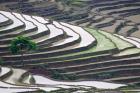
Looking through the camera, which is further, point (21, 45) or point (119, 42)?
point (119, 42)

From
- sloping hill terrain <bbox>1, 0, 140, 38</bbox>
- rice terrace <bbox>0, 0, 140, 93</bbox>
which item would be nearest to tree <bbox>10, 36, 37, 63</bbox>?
rice terrace <bbox>0, 0, 140, 93</bbox>

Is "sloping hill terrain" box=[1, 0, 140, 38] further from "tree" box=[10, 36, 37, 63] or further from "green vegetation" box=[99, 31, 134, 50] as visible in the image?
"tree" box=[10, 36, 37, 63]

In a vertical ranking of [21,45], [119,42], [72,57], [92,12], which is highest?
[92,12]

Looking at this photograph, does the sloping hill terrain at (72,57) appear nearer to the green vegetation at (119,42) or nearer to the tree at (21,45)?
the green vegetation at (119,42)

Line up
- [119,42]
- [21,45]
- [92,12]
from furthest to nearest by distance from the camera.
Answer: [92,12] → [119,42] → [21,45]

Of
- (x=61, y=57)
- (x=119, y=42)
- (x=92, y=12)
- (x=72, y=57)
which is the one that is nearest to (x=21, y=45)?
(x=61, y=57)

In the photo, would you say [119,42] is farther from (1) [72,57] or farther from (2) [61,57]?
(2) [61,57]

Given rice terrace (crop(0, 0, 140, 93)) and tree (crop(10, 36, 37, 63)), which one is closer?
rice terrace (crop(0, 0, 140, 93))

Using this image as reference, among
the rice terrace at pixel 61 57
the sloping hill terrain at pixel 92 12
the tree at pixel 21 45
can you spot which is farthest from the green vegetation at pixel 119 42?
the tree at pixel 21 45

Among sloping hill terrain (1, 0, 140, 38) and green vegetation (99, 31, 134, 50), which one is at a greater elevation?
sloping hill terrain (1, 0, 140, 38)

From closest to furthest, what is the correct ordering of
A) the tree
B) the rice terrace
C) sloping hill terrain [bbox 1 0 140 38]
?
the rice terrace < the tree < sloping hill terrain [bbox 1 0 140 38]

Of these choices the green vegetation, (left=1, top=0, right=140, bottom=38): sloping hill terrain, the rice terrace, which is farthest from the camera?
(left=1, top=0, right=140, bottom=38): sloping hill terrain
